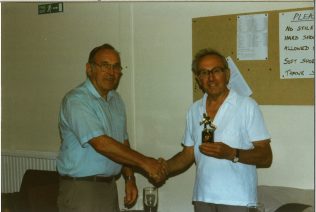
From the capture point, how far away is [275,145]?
294 centimetres

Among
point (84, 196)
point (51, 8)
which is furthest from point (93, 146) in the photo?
point (51, 8)

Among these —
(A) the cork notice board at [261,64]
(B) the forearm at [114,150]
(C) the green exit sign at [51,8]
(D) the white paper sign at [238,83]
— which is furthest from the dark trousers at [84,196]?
(C) the green exit sign at [51,8]

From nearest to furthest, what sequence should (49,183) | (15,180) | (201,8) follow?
1. (201,8)
2. (49,183)
3. (15,180)

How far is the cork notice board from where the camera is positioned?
2867 millimetres

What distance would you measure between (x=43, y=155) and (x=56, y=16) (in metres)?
1.26

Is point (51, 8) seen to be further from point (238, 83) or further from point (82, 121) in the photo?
point (238, 83)

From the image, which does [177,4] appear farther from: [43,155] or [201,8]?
[43,155]

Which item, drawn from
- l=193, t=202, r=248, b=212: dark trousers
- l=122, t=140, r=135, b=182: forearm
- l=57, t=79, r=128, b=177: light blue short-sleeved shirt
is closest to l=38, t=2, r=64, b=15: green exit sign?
l=57, t=79, r=128, b=177: light blue short-sleeved shirt

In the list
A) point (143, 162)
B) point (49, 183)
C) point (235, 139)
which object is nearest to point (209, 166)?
point (235, 139)

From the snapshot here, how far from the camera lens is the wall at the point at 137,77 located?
293cm

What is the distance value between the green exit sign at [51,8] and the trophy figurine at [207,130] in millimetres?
2066

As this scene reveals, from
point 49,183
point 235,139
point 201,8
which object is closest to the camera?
point 235,139

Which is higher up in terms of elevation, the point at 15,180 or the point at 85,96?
the point at 85,96

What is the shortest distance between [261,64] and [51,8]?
78.6 inches
